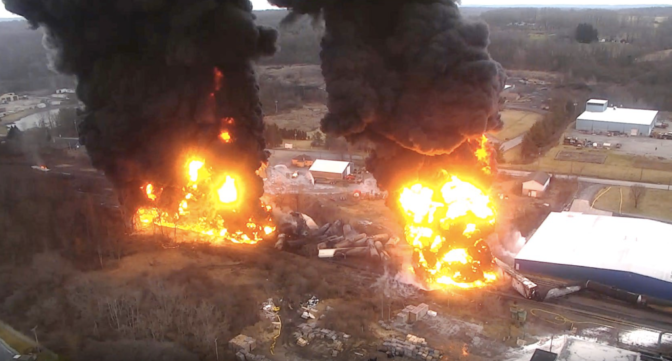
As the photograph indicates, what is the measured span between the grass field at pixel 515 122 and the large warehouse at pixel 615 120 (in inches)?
285

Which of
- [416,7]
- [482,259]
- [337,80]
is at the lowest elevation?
[482,259]

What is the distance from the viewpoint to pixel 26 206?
4647cm

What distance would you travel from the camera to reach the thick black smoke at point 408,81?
31.3m

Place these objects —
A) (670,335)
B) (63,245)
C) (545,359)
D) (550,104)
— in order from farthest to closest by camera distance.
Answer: (550,104) → (63,245) → (670,335) → (545,359)

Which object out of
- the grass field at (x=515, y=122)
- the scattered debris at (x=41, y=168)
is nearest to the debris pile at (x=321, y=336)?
the scattered debris at (x=41, y=168)

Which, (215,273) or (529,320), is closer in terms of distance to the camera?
(529,320)

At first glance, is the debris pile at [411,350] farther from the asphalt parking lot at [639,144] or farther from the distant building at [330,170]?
the asphalt parking lot at [639,144]

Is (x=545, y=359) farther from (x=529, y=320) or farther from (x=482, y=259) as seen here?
(x=482, y=259)

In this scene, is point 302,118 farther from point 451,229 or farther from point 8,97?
point 451,229

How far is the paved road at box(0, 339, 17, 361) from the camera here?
28686mm

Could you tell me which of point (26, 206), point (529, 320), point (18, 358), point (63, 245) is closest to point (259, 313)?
point (18, 358)

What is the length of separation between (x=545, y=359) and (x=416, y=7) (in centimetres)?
1881

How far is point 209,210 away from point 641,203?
35717 mm

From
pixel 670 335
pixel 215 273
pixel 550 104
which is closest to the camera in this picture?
pixel 670 335
